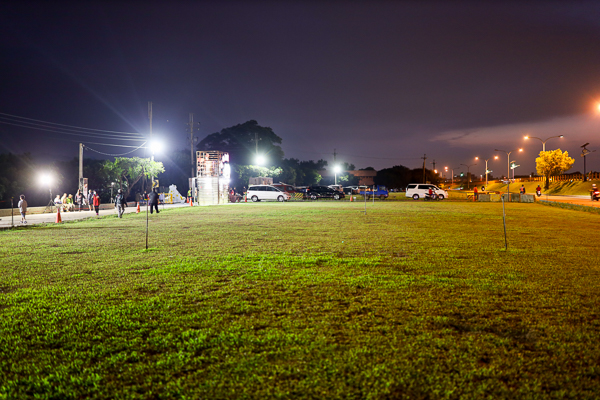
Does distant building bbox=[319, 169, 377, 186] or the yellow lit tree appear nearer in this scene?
the yellow lit tree

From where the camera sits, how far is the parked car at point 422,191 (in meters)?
44.3

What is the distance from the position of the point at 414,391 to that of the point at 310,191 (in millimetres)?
45709

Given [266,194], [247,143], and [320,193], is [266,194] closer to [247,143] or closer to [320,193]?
[320,193]

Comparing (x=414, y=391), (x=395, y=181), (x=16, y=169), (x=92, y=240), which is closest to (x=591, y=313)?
(x=414, y=391)

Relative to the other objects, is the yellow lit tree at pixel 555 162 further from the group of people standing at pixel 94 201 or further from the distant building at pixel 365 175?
the group of people standing at pixel 94 201

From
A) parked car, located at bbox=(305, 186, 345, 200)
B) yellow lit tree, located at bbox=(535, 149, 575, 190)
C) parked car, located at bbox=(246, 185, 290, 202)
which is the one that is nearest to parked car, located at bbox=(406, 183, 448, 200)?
parked car, located at bbox=(305, 186, 345, 200)

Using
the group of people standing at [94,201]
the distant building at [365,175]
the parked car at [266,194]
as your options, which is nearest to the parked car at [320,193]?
the parked car at [266,194]

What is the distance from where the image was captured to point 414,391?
9.73 feet

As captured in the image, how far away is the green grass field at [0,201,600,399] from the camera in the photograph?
312cm

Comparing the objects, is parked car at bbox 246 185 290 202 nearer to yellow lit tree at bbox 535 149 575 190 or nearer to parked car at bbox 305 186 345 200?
parked car at bbox 305 186 345 200

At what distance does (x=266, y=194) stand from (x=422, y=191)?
19493 mm

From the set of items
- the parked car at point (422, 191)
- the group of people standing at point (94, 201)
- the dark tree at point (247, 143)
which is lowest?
the group of people standing at point (94, 201)

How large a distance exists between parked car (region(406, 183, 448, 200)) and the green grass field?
36.6 metres

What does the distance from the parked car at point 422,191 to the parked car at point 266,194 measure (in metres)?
15.8
